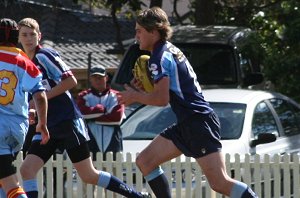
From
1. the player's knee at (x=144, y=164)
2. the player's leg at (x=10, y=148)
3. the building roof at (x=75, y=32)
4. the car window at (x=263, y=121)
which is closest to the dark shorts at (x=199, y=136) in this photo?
the player's knee at (x=144, y=164)

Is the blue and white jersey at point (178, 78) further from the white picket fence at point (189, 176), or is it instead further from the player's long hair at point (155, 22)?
the white picket fence at point (189, 176)

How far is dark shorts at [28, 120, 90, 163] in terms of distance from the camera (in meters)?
9.15

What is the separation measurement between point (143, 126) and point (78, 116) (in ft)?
7.25

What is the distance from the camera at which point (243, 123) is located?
1090 cm

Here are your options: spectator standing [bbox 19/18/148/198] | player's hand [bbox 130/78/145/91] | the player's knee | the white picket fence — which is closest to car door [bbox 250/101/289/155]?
the white picket fence

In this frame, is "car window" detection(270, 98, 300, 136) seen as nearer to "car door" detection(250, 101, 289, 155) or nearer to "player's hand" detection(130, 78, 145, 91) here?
"car door" detection(250, 101, 289, 155)

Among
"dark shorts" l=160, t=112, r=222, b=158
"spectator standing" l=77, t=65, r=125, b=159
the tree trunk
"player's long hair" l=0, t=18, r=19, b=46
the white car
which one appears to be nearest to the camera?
"dark shorts" l=160, t=112, r=222, b=158

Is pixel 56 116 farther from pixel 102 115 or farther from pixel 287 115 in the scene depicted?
pixel 287 115

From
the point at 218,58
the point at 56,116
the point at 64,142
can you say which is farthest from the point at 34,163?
the point at 218,58

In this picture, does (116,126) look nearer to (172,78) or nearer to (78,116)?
(78,116)

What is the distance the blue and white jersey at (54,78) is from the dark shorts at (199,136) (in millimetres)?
1319

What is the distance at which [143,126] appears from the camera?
11.4 meters

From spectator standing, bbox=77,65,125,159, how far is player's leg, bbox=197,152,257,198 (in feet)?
9.89

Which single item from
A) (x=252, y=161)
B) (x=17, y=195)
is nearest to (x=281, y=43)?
(x=252, y=161)
